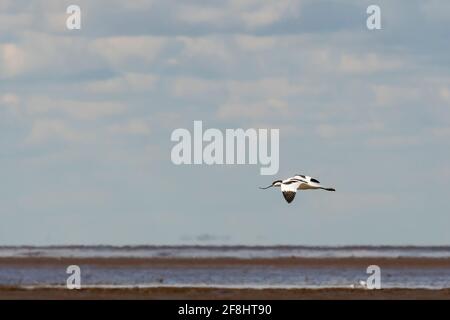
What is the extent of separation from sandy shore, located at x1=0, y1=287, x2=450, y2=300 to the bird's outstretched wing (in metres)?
8.36

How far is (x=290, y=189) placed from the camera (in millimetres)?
54031

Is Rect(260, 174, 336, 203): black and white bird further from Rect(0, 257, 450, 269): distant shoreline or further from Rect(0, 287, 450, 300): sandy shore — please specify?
Rect(0, 257, 450, 269): distant shoreline

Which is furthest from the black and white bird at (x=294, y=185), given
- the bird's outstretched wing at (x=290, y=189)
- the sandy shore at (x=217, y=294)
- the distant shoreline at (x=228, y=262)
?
the distant shoreline at (x=228, y=262)

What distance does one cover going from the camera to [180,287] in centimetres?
6644

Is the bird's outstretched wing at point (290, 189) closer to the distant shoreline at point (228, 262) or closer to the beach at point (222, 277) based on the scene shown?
the beach at point (222, 277)

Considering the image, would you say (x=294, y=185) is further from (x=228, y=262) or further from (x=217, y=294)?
(x=228, y=262)

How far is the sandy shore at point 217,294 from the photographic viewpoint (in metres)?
62.1

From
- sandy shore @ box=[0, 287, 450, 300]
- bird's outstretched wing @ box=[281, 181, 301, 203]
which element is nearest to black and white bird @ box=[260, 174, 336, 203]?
bird's outstretched wing @ box=[281, 181, 301, 203]

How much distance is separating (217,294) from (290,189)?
10.4m

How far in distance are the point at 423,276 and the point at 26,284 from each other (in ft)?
63.3
